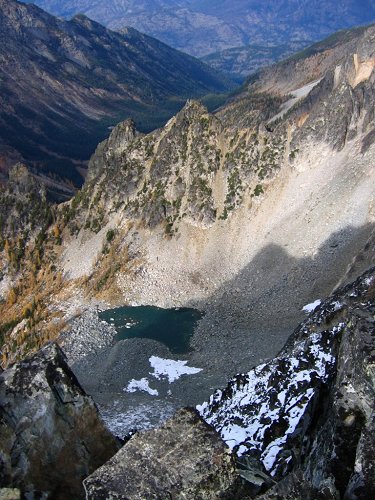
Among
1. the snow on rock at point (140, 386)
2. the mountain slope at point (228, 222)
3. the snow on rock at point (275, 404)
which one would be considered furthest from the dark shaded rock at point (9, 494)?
the mountain slope at point (228, 222)

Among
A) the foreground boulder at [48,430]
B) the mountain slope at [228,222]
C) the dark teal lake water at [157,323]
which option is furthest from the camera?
the dark teal lake water at [157,323]

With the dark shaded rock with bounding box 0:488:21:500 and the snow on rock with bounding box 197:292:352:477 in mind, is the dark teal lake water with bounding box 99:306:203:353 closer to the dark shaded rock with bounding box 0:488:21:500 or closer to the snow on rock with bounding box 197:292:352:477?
the snow on rock with bounding box 197:292:352:477

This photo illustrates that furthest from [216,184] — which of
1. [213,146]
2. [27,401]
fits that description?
[27,401]

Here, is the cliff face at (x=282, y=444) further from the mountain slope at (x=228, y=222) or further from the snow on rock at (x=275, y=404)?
the mountain slope at (x=228, y=222)

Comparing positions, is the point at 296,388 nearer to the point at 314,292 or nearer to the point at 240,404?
the point at 240,404

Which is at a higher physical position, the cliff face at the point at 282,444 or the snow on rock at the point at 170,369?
the cliff face at the point at 282,444

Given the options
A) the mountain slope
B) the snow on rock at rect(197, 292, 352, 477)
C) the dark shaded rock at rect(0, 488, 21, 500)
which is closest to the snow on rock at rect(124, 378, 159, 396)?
the mountain slope
